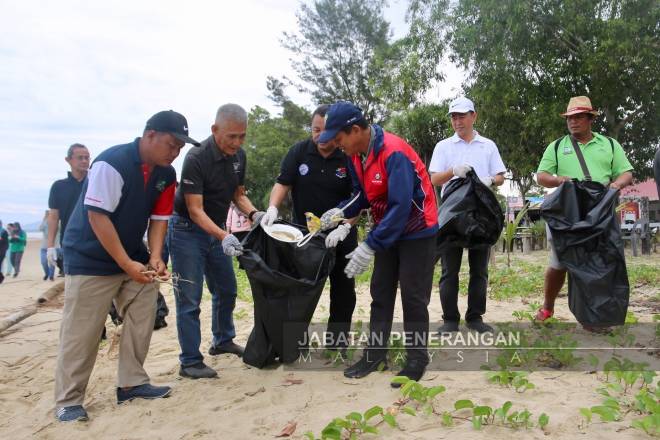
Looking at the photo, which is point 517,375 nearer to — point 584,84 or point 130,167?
point 130,167

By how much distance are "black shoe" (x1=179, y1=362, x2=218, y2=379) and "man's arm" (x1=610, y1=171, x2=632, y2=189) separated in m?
3.08

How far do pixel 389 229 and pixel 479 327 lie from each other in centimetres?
159

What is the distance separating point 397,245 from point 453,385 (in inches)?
33.4

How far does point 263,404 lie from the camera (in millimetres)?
2947

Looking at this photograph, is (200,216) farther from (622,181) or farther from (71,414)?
(622,181)

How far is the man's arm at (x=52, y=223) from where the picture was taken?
193 inches

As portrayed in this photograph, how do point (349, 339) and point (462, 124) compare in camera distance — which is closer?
point (349, 339)

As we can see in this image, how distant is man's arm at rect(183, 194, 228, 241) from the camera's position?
3305 millimetres

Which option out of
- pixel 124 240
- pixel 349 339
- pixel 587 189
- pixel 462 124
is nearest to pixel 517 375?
pixel 349 339

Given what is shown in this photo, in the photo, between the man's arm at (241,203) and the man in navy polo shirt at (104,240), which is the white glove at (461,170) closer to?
the man's arm at (241,203)

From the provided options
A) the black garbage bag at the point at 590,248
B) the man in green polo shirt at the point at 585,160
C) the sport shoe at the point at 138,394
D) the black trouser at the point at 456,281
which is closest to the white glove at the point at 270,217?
the sport shoe at the point at 138,394

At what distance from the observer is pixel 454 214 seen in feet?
12.7

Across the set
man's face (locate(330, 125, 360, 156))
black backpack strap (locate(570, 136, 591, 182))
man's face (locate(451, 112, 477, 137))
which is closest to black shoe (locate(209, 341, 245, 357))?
man's face (locate(330, 125, 360, 156))

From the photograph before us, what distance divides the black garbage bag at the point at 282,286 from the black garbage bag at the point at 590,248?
1692 mm
